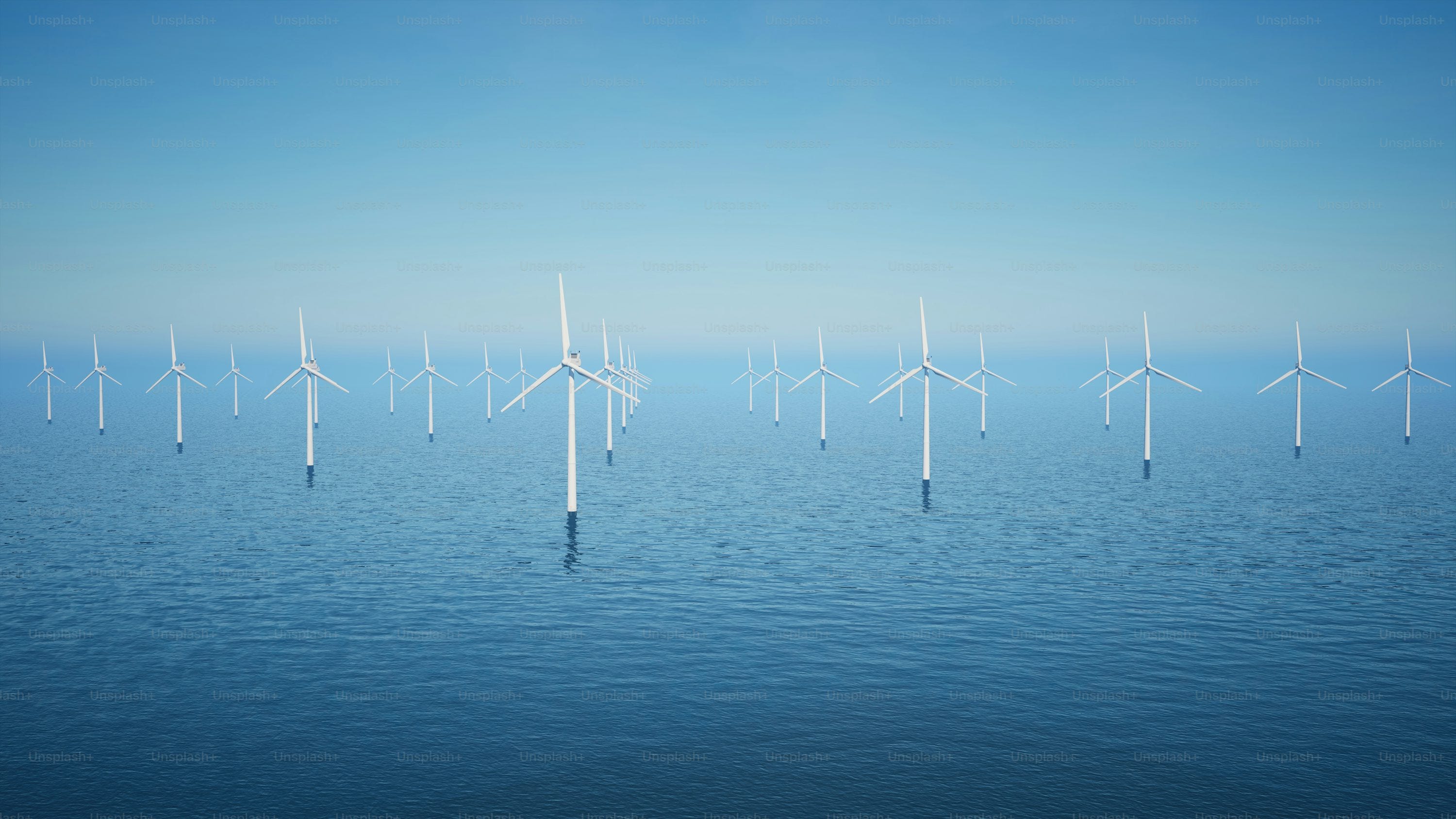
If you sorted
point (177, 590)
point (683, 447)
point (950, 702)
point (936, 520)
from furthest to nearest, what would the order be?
1. point (683, 447)
2. point (936, 520)
3. point (177, 590)
4. point (950, 702)

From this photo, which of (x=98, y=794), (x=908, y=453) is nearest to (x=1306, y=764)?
(x=98, y=794)

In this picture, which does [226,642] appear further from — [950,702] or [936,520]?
[936,520]

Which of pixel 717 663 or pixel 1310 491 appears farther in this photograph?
pixel 1310 491

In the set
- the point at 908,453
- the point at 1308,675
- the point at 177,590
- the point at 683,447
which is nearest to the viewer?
the point at 1308,675

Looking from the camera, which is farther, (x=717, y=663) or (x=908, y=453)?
(x=908, y=453)

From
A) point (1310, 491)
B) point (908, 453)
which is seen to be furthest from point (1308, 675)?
point (908, 453)

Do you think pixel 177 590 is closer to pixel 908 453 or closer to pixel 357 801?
pixel 357 801
